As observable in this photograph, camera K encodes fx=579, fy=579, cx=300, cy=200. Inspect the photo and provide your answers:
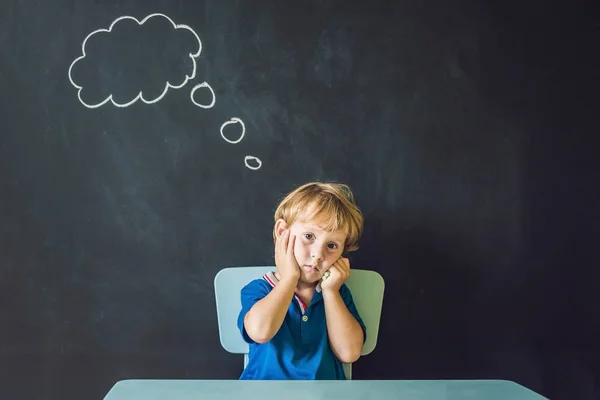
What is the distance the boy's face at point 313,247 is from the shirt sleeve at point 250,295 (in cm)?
11

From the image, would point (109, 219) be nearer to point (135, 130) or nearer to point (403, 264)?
point (135, 130)

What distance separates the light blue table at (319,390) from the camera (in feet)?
3.33

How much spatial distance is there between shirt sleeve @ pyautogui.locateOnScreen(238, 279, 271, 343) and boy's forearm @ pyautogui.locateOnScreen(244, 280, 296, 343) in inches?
1.3

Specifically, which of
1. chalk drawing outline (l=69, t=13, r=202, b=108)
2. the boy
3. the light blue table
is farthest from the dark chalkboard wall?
the light blue table

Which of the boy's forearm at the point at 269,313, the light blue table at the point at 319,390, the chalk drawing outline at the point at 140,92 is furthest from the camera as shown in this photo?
the chalk drawing outline at the point at 140,92

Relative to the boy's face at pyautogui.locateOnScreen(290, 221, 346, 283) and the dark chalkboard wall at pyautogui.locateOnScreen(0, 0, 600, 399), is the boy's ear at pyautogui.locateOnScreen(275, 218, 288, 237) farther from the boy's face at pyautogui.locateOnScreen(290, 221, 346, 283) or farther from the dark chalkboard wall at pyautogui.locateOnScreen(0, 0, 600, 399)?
the dark chalkboard wall at pyautogui.locateOnScreen(0, 0, 600, 399)

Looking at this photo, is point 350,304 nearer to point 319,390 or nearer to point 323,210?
point 323,210

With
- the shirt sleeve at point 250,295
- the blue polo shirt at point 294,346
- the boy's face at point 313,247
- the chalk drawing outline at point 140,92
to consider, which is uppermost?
the chalk drawing outline at point 140,92

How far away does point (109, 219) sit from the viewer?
5.54ft

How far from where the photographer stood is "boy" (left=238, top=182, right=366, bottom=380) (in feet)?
4.45

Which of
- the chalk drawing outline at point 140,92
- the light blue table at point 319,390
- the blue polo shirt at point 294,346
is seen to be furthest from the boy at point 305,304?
the chalk drawing outline at point 140,92

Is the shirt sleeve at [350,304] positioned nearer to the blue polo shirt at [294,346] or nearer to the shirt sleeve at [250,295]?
the blue polo shirt at [294,346]

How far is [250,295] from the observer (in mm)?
1422

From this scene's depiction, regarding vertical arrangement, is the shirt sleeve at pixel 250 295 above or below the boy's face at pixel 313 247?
below
